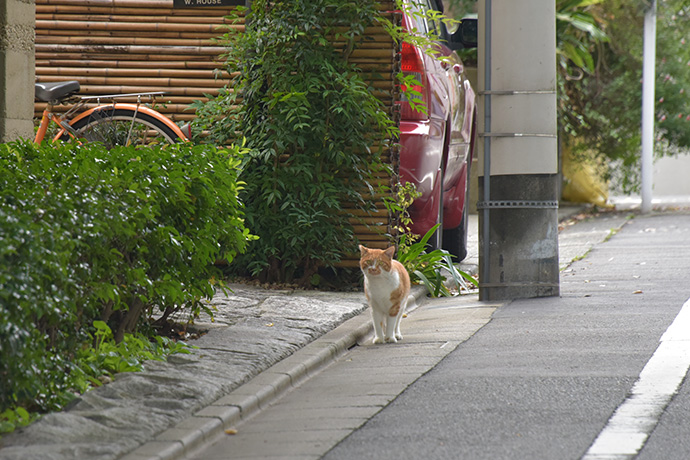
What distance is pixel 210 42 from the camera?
938cm

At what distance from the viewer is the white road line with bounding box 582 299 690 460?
4465 millimetres

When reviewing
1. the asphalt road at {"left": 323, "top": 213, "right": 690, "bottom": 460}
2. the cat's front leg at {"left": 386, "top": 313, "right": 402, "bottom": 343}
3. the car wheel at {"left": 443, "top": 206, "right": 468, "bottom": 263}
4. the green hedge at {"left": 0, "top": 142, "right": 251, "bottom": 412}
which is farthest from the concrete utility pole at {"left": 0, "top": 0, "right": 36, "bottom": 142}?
the car wheel at {"left": 443, "top": 206, "right": 468, "bottom": 263}

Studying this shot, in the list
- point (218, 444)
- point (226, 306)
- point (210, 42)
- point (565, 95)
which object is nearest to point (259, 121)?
point (210, 42)

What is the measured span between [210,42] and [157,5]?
27.3 inches

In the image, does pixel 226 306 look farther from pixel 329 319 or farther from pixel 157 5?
pixel 157 5

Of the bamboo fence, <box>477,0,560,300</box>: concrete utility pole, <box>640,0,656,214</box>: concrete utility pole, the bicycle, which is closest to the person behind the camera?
<box>477,0,560,300</box>: concrete utility pole

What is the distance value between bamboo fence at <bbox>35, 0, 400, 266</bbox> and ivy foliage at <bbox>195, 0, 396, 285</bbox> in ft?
2.54

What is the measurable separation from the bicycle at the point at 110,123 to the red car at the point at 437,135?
1971 mm

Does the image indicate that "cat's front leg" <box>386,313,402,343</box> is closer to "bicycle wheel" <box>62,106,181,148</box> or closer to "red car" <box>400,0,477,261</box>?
"red car" <box>400,0,477,261</box>

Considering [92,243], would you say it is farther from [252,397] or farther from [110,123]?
[110,123]

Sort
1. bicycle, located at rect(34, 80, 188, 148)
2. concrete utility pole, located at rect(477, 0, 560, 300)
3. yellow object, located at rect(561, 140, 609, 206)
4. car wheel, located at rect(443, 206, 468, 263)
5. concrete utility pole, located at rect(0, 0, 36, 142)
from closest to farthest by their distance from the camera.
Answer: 1. concrete utility pole, located at rect(0, 0, 36, 142)
2. concrete utility pole, located at rect(477, 0, 560, 300)
3. bicycle, located at rect(34, 80, 188, 148)
4. car wheel, located at rect(443, 206, 468, 263)
5. yellow object, located at rect(561, 140, 609, 206)

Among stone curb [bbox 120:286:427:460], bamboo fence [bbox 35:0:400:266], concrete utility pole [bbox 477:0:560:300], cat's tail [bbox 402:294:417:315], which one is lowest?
stone curb [bbox 120:286:427:460]

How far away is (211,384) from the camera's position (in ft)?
18.0

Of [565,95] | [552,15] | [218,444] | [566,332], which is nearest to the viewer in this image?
[218,444]
